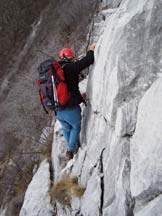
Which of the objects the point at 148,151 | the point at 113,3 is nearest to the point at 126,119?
the point at 148,151

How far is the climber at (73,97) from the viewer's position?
576cm

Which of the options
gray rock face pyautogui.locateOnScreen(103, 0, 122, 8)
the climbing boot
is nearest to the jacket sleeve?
gray rock face pyautogui.locateOnScreen(103, 0, 122, 8)

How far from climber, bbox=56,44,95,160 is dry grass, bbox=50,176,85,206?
1.54ft

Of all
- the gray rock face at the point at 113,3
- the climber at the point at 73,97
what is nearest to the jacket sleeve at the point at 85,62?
the climber at the point at 73,97

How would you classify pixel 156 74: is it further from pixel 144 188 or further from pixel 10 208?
pixel 10 208

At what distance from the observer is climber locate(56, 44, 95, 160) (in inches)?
227

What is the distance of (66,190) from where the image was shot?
6.61 meters

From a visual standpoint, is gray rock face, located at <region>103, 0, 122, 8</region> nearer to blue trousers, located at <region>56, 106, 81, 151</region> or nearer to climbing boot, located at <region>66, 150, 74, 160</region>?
blue trousers, located at <region>56, 106, 81, 151</region>

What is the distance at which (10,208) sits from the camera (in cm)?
961

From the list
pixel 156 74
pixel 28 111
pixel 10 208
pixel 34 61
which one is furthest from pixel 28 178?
pixel 34 61

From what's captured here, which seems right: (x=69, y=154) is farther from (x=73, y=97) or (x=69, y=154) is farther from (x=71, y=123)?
(x=73, y=97)

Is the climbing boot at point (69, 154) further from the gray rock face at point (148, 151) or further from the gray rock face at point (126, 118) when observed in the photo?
the gray rock face at point (148, 151)

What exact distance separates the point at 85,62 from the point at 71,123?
1.04 meters

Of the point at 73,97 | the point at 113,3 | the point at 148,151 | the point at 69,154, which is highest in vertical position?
the point at 113,3
